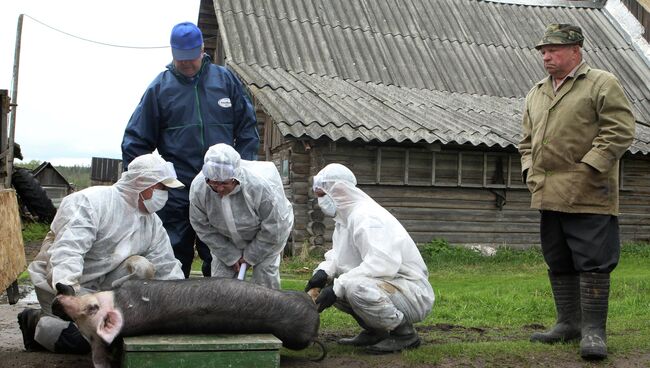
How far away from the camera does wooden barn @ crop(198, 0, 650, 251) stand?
12797 millimetres

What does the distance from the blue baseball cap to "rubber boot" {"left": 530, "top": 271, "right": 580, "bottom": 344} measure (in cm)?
291

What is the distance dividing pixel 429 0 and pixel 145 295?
16835 mm

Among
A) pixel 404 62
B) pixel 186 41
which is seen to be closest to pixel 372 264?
pixel 186 41

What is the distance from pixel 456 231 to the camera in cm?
1374

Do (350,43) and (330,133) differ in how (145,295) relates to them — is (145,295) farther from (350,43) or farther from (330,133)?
(350,43)

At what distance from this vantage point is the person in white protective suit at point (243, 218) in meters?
4.95

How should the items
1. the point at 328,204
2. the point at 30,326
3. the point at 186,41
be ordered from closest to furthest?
the point at 30,326
the point at 328,204
the point at 186,41

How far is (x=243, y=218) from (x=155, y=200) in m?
0.60

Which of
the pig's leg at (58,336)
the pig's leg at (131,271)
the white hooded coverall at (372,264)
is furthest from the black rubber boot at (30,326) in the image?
the white hooded coverall at (372,264)

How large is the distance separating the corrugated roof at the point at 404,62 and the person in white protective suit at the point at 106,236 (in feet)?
22.9

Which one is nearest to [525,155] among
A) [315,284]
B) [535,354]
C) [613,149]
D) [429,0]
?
[613,149]

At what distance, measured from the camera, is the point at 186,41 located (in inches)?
213

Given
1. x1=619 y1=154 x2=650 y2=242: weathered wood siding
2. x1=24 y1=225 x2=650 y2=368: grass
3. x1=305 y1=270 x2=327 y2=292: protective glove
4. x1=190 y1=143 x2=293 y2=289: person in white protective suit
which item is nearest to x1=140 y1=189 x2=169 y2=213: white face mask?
x1=190 y1=143 x2=293 y2=289: person in white protective suit

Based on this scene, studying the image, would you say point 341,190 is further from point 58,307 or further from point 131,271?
point 58,307
